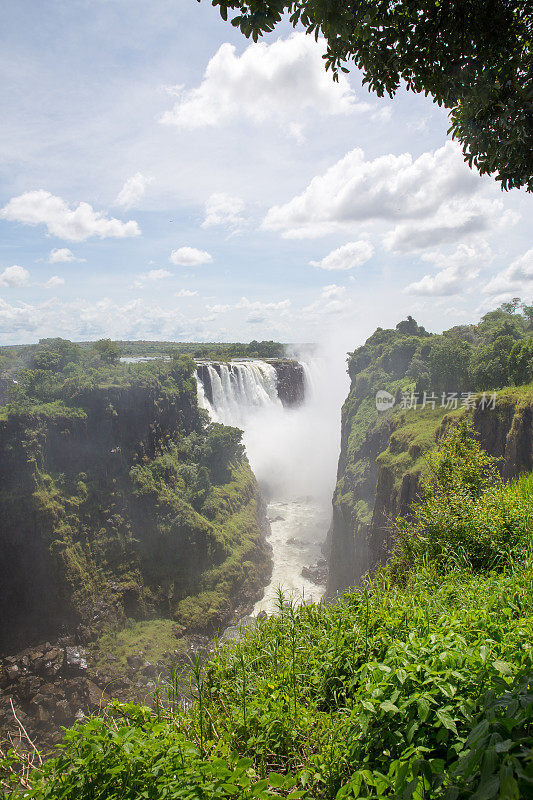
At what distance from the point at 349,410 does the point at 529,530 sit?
154ft

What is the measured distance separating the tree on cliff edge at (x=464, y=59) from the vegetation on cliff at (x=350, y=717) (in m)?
4.65

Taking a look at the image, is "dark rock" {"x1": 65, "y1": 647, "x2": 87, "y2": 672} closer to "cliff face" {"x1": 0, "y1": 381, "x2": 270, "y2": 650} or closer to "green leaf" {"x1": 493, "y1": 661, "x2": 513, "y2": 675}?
"cliff face" {"x1": 0, "y1": 381, "x2": 270, "y2": 650}

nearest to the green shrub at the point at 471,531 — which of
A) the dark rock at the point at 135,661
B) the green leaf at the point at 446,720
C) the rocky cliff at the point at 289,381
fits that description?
the green leaf at the point at 446,720

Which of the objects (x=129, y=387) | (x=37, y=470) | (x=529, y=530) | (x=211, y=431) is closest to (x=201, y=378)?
(x=211, y=431)

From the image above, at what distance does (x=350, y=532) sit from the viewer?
35031mm

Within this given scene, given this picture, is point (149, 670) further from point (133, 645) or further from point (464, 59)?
point (464, 59)

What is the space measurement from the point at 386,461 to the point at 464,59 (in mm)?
24520

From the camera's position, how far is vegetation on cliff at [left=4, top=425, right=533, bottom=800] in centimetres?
212

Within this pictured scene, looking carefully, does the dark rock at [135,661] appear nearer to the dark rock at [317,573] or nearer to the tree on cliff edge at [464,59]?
the dark rock at [317,573]

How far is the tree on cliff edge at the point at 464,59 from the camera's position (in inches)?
153

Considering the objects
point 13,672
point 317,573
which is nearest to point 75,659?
point 13,672

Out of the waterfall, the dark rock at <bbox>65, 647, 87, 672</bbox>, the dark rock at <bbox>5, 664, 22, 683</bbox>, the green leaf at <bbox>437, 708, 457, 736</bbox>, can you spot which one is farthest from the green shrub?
the waterfall

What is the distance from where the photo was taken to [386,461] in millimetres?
26734

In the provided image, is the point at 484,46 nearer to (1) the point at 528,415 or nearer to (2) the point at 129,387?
(1) the point at 528,415
